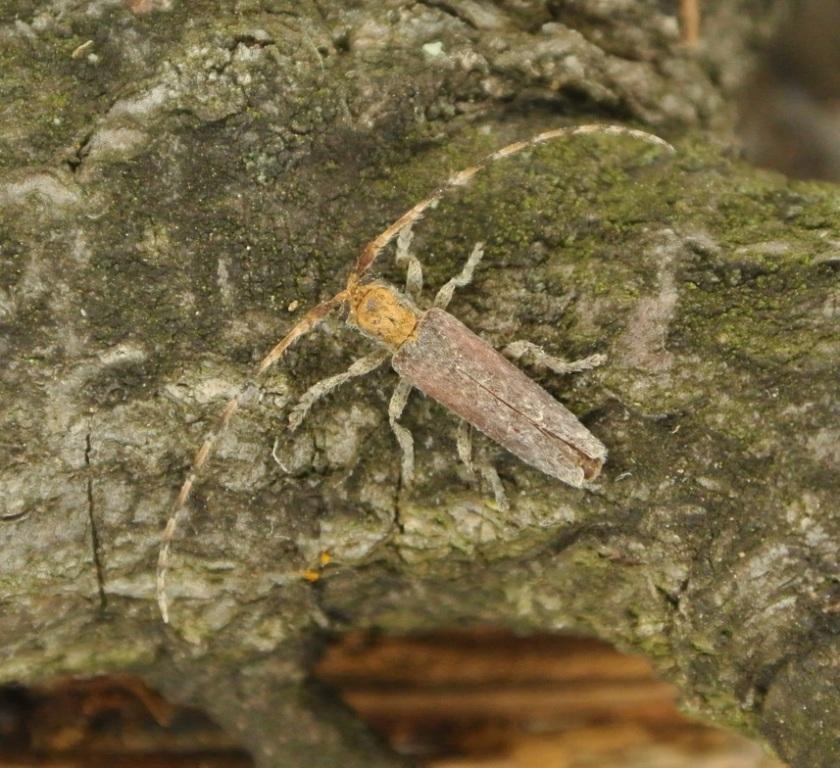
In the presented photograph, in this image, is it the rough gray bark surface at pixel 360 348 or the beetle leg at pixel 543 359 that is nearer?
the rough gray bark surface at pixel 360 348

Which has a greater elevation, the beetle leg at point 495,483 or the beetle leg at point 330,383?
the beetle leg at point 330,383

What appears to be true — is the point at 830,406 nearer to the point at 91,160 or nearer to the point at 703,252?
the point at 703,252

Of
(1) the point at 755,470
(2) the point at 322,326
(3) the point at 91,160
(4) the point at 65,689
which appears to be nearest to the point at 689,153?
(1) the point at 755,470

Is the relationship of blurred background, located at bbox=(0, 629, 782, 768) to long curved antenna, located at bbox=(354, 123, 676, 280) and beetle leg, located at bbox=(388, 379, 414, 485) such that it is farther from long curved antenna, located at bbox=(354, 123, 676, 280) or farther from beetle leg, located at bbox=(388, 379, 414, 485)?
long curved antenna, located at bbox=(354, 123, 676, 280)

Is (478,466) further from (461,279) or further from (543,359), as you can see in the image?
(461,279)

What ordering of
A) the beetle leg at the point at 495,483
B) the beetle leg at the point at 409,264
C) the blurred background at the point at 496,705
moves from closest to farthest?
1. the beetle leg at the point at 495,483
2. the beetle leg at the point at 409,264
3. the blurred background at the point at 496,705

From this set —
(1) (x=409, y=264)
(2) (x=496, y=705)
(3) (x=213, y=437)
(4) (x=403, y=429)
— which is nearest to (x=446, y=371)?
(4) (x=403, y=429)

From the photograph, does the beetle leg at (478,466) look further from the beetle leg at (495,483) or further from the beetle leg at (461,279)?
the beetle leg at (461,279)

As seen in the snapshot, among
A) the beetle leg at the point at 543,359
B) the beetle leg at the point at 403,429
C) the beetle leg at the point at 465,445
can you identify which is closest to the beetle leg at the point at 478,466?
the beetle leg at the point at 465,445
